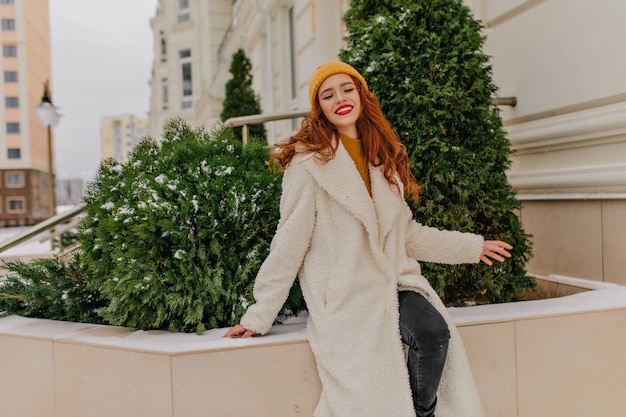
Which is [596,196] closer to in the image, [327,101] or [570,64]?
[570,64]

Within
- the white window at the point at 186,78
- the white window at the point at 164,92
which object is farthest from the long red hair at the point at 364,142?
the white window at the point at 164,92

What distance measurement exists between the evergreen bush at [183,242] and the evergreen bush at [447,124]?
824 millimetres

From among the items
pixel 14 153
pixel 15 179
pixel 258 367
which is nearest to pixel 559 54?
pixel 258 367

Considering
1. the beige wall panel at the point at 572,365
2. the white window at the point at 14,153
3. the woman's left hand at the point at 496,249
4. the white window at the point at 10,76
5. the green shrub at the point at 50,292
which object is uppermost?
the white window at the point at 10,76

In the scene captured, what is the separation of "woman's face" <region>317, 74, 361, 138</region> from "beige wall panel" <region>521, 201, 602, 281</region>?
1.83 metres

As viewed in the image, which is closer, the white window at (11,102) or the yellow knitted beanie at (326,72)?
the yellow knitted beanie at (326,72)

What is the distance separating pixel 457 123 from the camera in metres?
2.97

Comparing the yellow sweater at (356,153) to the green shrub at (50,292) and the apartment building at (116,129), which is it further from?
the apartment building at (116,129)

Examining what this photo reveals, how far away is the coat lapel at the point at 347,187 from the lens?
2168mm

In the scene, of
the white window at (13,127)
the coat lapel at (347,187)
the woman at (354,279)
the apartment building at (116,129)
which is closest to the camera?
the woman at (354,279)

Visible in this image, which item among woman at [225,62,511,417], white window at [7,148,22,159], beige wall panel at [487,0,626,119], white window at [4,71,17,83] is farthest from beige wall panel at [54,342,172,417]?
white window at [4,71,17,83]

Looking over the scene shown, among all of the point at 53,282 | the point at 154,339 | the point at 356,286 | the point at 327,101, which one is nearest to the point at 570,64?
the point at 327,101

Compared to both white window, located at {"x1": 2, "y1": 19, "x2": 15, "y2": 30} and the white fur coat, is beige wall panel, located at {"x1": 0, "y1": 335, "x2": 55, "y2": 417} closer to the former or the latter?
the white fur coat

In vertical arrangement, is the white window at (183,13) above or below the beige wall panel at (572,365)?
above
